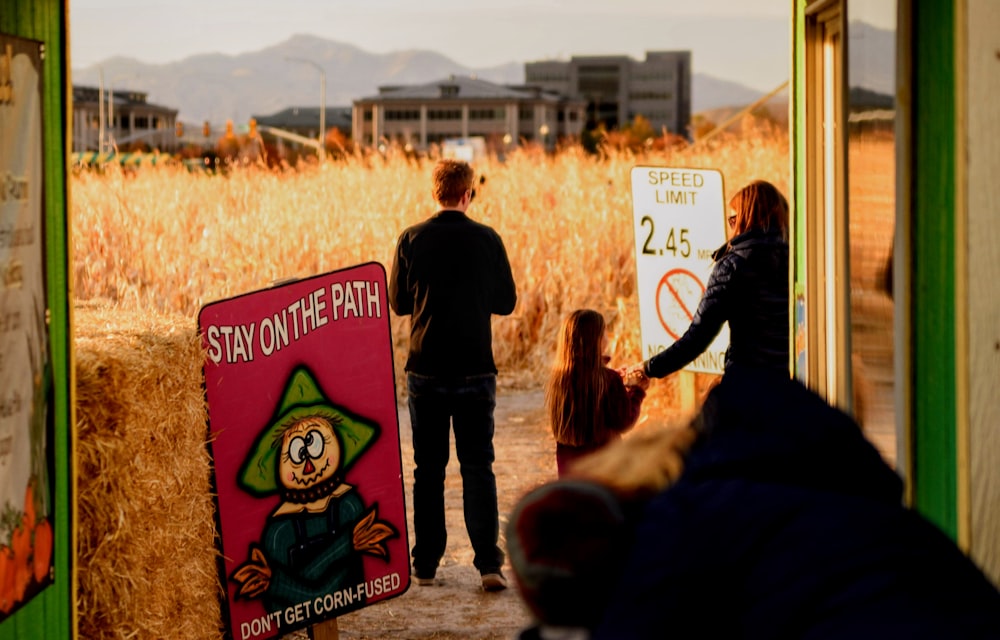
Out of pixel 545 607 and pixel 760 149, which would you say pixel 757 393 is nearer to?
pixel 545 607

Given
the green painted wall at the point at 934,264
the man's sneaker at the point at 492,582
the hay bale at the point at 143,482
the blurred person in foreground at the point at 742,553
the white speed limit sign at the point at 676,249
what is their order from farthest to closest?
the white speed limit sign at the point at 676,249 < the man's sneaker at the point at 492,582 < the hay bale at the point at 143,482 < the green painted wall at the point at 934,264 < the blurred person in foreground at the point at 742,553

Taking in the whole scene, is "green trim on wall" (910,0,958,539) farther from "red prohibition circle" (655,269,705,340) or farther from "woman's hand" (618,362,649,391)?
"red prohibition circle" (655,269,705,340)

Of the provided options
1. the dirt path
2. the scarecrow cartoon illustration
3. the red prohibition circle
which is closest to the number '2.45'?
the red prohibition circle

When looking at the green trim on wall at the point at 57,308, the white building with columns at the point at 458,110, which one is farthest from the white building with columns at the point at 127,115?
the green trim on wall at the point at 57,308

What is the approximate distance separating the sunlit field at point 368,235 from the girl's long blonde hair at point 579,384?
5.54 m

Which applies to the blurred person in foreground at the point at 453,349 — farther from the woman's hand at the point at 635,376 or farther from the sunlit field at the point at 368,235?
the sunlit field at the point at 368,235

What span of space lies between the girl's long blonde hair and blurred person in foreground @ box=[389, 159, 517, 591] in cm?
59

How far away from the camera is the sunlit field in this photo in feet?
45.3

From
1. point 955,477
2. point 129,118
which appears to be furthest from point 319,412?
point 129,118

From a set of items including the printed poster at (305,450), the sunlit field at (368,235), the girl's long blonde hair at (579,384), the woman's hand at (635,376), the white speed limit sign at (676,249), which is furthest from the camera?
the sunlit field at (368,235)

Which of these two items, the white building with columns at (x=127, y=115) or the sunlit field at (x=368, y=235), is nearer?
the sunlit field at (x=368, y=235)

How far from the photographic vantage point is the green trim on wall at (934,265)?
3.47 m

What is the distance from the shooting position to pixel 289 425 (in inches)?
205

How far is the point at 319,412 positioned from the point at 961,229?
8.82 feet
